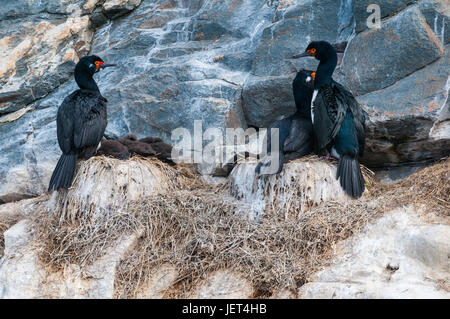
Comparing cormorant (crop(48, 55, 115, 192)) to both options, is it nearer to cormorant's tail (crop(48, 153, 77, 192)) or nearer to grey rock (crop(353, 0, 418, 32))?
cormorant's tail (crop(48, 153, 77, 192))

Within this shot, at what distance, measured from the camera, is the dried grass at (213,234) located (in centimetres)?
513

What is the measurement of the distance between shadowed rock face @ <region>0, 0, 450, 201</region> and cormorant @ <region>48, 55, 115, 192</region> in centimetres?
109

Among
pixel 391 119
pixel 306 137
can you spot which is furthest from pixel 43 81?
pixel 391 119

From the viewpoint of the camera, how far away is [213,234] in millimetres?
5457

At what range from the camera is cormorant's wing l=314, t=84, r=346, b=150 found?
6039mm

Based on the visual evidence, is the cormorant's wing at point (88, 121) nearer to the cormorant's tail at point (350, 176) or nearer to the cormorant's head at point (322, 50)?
the cormorant's head at point (322, 50)

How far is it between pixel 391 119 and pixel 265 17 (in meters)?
2.53

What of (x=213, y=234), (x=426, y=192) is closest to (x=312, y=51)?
(x=426, y=192)

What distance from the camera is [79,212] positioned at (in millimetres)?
Result: 5785

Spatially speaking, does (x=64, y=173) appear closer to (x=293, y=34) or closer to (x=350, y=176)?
(x=350, y=176)

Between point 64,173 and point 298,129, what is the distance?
7.66 ft

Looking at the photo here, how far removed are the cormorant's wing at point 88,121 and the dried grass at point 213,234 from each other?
2.30ft

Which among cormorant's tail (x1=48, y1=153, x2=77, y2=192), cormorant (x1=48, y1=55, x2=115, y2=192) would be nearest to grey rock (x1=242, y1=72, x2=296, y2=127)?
cormorant (x1=48, y1=55, x2=115, y2=192)

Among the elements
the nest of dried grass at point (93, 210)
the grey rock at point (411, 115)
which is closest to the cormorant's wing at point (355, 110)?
the grey rock at point (411, 115)
